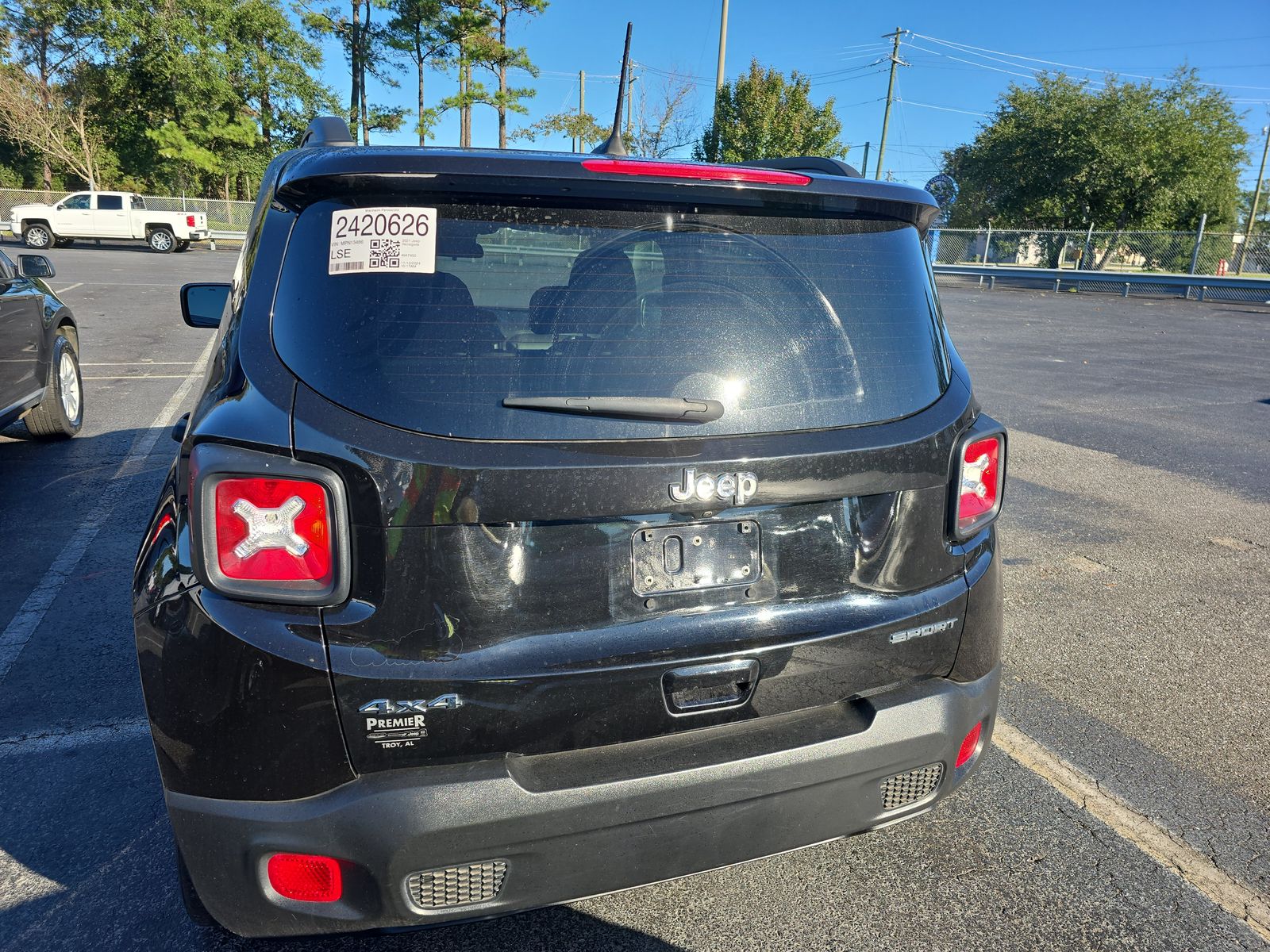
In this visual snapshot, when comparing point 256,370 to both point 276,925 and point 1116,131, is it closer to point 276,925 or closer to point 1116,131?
point 276,925

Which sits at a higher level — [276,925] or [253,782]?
[253,782]

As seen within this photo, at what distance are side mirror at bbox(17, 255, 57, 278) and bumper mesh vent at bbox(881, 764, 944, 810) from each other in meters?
6.67

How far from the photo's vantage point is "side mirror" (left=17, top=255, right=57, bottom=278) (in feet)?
21.1

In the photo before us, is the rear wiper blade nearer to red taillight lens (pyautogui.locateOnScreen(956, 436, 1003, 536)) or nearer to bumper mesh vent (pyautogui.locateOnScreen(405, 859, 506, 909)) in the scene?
red taillight lens (pyautogui.locateOnScreen(956, 436, 1003, 536))

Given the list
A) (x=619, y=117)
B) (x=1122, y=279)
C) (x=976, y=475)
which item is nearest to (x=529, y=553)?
(x=976, y=475)

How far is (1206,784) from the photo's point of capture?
296cm

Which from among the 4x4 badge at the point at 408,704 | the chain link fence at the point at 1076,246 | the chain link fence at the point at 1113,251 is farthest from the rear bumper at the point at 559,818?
the chain link fence at the point at 1113,251

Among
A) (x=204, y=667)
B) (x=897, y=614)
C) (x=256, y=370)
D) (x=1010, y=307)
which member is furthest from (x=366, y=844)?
(x=1010, y=307)

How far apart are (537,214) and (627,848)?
4.37 ft

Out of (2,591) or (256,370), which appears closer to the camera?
(256,370)

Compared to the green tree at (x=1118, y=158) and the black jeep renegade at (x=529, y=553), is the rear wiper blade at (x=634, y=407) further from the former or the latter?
the green tree at (x=1118, y=158)

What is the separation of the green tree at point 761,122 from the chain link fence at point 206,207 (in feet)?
69.0

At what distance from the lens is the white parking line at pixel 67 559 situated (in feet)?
12.3

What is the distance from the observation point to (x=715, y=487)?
6.17ft
